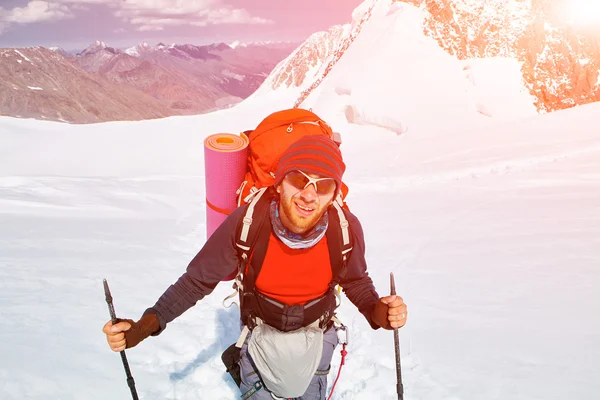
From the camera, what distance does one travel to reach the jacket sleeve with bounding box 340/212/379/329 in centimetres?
303

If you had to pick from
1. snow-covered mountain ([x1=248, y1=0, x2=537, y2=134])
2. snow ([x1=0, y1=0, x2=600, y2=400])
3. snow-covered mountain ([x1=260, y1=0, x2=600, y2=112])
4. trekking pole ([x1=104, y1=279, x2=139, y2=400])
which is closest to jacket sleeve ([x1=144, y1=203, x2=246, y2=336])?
trekking pole ([x1=104, y1=279, x2=139, y2=400])

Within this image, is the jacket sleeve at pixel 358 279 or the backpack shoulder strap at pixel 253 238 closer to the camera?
the backpack shoulder strap at pixel 253 238

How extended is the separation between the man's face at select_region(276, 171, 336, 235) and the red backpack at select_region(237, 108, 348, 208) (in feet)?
2.08

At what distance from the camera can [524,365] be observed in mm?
4102

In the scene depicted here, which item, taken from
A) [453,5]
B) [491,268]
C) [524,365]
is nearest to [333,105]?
[453,5]

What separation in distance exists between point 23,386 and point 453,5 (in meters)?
26.5

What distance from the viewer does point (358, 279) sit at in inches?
126

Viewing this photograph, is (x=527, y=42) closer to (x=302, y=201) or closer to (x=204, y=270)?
(x=302, y=201)

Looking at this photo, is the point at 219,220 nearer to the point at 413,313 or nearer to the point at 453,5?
the point at 413,313

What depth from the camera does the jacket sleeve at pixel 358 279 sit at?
3033mm

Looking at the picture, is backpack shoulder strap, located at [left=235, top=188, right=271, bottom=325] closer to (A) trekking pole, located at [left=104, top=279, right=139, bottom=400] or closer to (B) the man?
(B) the man

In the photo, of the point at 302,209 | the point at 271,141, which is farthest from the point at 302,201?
the point at 271,141

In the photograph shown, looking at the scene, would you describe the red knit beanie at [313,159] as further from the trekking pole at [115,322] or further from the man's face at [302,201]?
the trekking pole at [115,322]

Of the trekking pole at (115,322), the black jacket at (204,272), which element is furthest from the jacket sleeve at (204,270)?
the trekking pole at (115,322)
